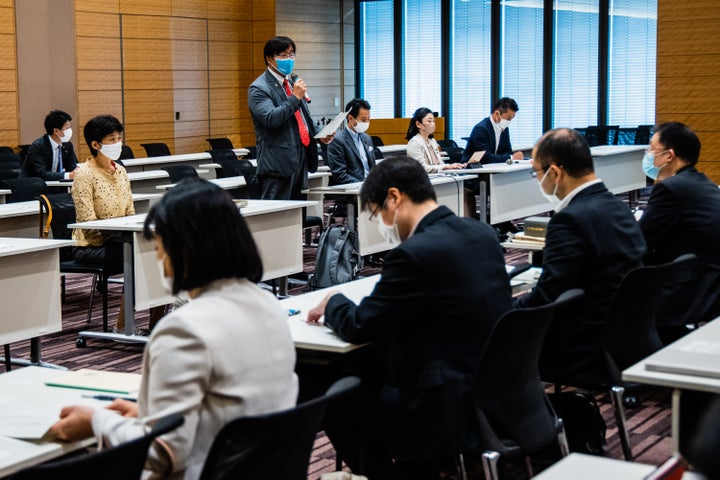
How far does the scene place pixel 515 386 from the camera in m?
3.01

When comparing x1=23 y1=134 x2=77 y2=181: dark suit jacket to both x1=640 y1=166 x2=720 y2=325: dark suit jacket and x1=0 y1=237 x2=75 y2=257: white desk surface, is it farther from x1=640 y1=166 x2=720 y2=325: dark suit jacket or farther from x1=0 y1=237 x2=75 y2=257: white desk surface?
x1=640 y1=166 x2=720 y2=325: dark suit jacket

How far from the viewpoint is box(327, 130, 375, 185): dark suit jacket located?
854cm

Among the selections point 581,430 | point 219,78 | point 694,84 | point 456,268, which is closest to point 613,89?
point 694,84

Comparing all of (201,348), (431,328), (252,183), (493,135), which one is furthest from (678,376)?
(493,135)

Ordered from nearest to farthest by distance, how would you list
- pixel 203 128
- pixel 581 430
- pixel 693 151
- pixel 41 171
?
pixel 581 430
pixel 693 151
pixel 41 171
pixel 203 128

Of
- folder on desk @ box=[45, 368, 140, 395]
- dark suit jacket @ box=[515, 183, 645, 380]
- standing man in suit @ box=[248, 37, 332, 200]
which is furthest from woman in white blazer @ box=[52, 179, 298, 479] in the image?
standing man in suit @ box=[248, 37, 332, 200]

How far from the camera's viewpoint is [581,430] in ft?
13.2

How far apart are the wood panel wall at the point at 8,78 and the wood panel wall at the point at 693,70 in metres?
7.82

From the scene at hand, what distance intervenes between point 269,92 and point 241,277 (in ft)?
17.7

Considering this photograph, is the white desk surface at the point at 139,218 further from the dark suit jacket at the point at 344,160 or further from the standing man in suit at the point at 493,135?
the standing man in suit at the point at 493,135

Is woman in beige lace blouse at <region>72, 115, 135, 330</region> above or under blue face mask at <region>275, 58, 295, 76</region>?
under

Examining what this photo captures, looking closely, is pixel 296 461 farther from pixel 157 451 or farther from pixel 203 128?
pixel 203 128

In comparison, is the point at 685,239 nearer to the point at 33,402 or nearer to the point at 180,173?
the point at 33,402

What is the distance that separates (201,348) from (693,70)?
35.2 ft
